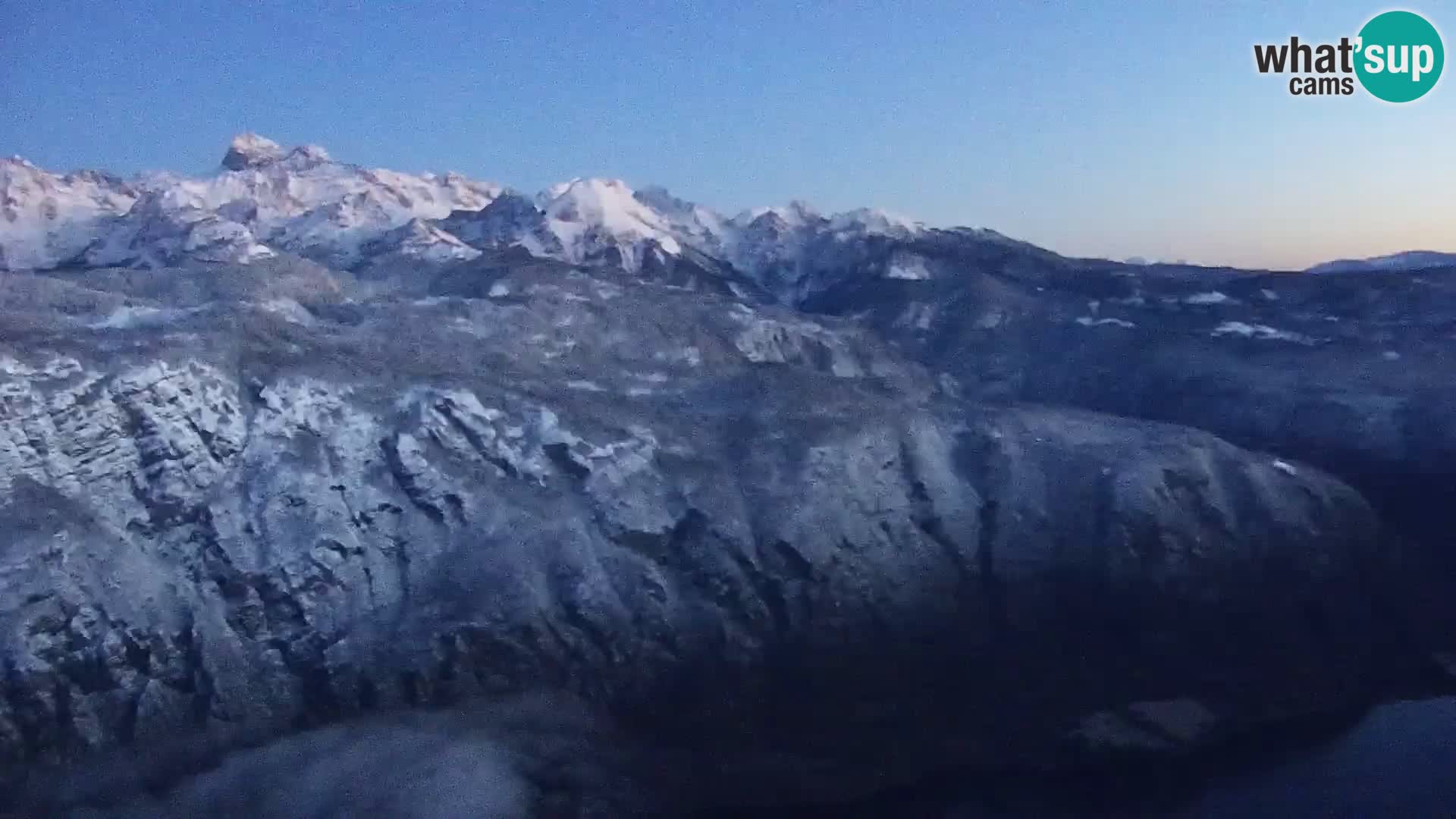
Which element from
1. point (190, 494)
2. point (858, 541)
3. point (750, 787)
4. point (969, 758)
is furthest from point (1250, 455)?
point (190, 494)

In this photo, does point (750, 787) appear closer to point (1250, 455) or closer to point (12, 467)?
point (12, 467)

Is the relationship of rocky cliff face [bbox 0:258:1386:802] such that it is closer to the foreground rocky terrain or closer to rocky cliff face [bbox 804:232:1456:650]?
the foreground rocky terrain

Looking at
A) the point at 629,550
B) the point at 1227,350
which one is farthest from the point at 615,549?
the point at 1227,350

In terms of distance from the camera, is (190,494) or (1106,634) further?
(1106,634)

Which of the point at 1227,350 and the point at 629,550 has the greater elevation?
the point at 1227,350

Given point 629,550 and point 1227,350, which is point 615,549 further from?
point 1227,350

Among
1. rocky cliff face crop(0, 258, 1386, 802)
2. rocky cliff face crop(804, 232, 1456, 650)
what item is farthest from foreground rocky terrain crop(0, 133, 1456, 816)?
rocky cliff face crop(804, 232, 1456, 650)

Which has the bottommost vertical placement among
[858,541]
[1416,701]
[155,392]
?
[1416,701]

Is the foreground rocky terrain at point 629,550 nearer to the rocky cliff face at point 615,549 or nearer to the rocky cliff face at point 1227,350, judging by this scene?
the rocky cliff face at point 615,549
